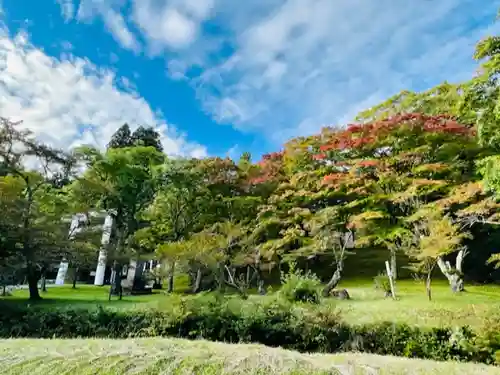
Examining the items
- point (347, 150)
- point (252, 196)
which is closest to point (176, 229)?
point (252, 196)

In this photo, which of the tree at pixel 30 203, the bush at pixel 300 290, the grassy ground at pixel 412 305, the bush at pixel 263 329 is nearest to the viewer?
the bush at pixel 263 329

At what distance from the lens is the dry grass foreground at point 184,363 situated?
10.3 feet

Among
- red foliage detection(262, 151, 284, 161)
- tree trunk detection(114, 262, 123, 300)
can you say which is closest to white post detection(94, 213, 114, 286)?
tree trunk detection(114, 262, 123, 300)

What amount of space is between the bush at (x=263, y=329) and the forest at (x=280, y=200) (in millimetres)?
3928

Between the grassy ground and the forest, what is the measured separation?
94 cm

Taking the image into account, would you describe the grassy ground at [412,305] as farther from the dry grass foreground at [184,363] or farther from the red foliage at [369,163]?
the red foliage at [369,163]

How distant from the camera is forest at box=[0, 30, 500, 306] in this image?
1196 cm

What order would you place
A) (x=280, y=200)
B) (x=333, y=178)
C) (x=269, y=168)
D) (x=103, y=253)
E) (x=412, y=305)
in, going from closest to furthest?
(x=412, y=305) → (x=333, y=178) → (x=103, y=253) → (x=280, y=200) → (x=269, y=168)

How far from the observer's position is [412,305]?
10.2 metres

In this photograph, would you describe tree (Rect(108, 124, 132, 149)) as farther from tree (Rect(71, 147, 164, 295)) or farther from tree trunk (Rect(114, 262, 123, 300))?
tree trunk (Rect(114, 262, 123, 300))

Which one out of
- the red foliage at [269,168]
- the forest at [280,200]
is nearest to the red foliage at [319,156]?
the forest at [280,200]

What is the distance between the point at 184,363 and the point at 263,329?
3816mm

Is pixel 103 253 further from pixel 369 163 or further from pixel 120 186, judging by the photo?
pixel 369 163

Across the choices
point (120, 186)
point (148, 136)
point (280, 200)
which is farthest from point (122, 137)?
point (280, 200)
